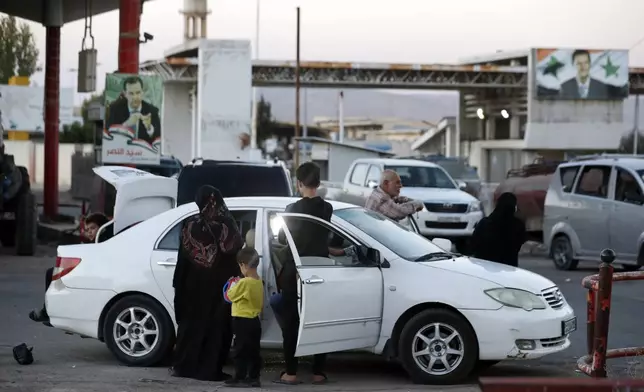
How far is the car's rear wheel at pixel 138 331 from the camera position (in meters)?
9.89

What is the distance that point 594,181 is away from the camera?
19.8 m

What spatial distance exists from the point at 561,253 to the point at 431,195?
3.82 meters

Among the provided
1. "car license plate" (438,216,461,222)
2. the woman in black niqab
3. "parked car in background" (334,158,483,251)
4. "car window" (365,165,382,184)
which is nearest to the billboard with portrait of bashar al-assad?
"parked car in background" (334,158,483,251)

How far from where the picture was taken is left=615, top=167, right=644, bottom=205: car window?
61.1 ft

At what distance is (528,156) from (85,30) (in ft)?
197

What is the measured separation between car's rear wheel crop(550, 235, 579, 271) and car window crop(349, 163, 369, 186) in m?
5.19

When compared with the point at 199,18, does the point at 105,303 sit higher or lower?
lower

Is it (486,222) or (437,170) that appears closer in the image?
(486,222)

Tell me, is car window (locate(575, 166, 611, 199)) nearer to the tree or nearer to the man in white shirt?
the tree

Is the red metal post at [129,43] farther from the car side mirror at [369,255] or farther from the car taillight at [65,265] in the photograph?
the car side mirror at [369,255]

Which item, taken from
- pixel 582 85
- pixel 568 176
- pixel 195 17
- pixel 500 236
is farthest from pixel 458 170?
pixel 195 17

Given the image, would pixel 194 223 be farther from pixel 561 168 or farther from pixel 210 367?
pixel 561 168

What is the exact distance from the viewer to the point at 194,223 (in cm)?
945

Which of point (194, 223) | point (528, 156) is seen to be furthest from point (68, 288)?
point (528, 156)
